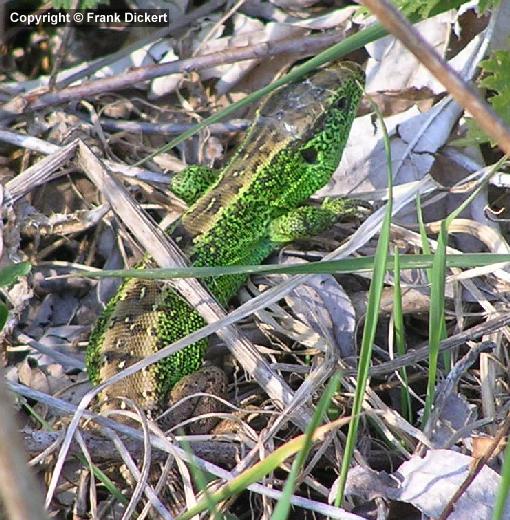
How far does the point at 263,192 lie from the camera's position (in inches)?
159

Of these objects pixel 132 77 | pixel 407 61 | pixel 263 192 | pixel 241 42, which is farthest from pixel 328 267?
pixel 241 42

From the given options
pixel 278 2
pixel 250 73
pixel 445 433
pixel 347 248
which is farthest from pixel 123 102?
pixel 445 433

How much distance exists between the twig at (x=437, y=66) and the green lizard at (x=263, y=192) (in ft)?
6.93

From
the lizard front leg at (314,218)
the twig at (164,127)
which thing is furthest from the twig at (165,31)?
the lizard front leg at (314,218)

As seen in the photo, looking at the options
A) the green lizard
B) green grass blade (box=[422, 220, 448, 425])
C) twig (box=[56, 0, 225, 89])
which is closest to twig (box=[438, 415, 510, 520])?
green grass blade (box=[422, 220, 448, 425])

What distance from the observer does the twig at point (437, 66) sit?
1.56 m

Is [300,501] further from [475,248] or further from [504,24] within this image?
[504,24]

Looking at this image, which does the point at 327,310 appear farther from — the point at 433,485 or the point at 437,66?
the point at 437,66

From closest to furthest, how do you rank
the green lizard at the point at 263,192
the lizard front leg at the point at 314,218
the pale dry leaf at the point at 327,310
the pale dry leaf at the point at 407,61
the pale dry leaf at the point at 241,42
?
the pale dry leaf at the point at 327,310 < the green lizard at the point at 263,192 < the lizard front leg at the point at 314,218 < the pale dry leaf at the point at 407,61 < the pale dry leaf at the point at 241,42

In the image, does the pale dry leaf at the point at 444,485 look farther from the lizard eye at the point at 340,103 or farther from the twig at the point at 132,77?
the twig at the point at 132,77

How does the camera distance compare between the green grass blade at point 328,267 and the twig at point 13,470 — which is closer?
the twig at point 13,470

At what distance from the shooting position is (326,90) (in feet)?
13.3

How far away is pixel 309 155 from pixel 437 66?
246cm

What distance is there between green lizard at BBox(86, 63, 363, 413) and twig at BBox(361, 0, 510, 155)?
2111 mm
